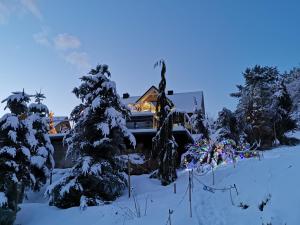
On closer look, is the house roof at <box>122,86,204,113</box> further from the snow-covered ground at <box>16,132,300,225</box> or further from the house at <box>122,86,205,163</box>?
the snow-covered ground at <box>16,132,300,225</box>

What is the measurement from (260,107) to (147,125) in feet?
42.6

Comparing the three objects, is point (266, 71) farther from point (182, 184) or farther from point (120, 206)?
point (120, 206)

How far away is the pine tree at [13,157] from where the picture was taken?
A: 46.4 feet

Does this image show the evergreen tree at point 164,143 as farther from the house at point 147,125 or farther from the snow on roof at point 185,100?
the snow on roof at point 185,100

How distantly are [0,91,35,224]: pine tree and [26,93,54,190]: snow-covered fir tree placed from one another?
338 centimetres

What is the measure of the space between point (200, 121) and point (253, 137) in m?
6.22

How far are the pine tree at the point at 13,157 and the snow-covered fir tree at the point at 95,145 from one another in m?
1.65

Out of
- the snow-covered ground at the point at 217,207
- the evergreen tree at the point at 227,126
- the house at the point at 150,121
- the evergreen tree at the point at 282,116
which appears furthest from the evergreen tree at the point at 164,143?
the evergreen tree at the point at 282,116

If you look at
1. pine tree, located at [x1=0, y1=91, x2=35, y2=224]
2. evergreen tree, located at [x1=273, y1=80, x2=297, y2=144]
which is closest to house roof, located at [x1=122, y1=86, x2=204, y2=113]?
evergreen tree, located at [x1=273, y1=80, x2=297, y2=144]

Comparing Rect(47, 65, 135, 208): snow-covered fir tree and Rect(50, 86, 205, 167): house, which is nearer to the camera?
Rect(47, 65, 135, 208): snow-covered fir tree

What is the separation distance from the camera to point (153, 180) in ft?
68.5

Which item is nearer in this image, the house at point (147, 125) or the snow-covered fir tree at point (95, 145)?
the snow-covered fir tree at point (95, 145)

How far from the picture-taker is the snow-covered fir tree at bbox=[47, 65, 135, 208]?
16156mm

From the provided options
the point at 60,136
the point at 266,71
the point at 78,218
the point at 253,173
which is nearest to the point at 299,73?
the point at 266,71
